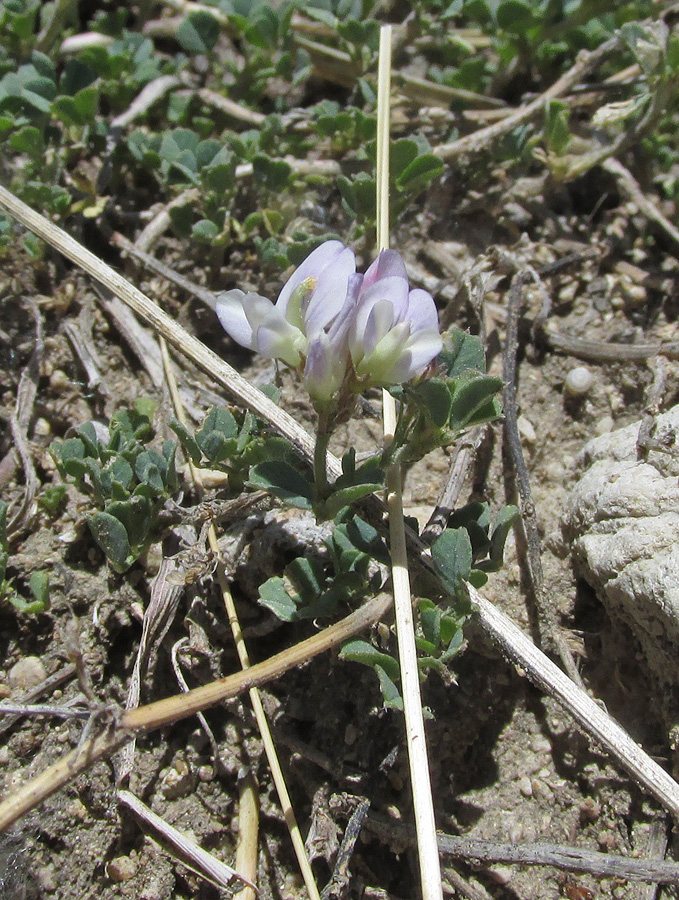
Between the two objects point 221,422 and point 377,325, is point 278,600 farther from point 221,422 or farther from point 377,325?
point 377,325

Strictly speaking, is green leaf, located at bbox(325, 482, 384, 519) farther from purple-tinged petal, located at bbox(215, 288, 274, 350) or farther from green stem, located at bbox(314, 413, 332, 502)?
purple-tinged petal, located at bbox(215, 288, 274, 350)

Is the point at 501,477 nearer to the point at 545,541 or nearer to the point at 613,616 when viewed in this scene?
the point at 545,541

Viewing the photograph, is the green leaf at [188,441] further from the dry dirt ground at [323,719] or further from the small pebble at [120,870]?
the small pebble at [120,870]

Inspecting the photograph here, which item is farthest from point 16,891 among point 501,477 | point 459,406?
point 501,477

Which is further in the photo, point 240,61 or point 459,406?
point 240,61

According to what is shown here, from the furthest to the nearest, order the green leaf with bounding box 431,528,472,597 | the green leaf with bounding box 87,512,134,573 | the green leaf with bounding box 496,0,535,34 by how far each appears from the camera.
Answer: the green leaf with bounding box 496,0,535,34 < the green leaf with bounding box 87,512,134,573 < the green leaf with bounding box 431,528,472,597

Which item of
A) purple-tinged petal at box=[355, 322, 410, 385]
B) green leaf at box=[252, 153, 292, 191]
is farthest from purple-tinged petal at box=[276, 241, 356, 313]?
green leaf at box=[252, 153, 292, 191]

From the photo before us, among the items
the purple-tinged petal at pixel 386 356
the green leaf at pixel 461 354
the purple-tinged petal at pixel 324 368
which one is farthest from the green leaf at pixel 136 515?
the green leaf at pixel 461 354
